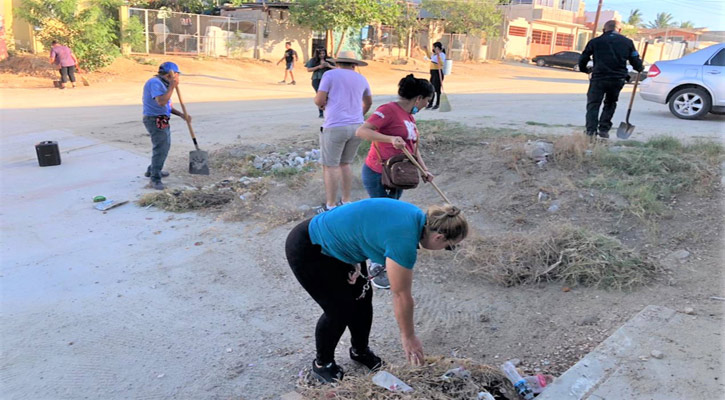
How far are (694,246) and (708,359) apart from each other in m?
1.87

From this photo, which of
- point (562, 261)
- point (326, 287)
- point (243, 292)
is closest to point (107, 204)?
point (243, 292)

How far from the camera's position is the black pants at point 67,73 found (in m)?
16.7

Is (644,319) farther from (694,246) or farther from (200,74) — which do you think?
(200,74)

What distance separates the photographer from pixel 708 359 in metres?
2.83

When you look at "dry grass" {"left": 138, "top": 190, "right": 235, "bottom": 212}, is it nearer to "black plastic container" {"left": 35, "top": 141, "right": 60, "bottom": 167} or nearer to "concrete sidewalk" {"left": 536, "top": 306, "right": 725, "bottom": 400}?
"black plastic container" {"left": 35, "top": 141, "right": 60, "bottom": 167}

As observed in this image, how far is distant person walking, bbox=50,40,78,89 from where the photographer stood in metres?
16.3

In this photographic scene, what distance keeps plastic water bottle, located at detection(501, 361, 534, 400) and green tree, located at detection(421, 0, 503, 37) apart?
3471 centimetres

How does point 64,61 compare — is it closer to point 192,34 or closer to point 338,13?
point 192,34

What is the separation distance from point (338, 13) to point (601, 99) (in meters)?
20.7

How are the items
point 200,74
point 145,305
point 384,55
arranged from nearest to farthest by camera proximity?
point 145,305
point 200,74
point 384,55

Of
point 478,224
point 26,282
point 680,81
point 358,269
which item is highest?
point 680,81

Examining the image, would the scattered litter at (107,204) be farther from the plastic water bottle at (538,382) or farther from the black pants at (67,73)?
the black pants at (67,73)

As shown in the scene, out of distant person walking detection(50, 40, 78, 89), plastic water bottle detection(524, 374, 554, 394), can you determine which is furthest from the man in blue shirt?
distant person walking detection(50, 40, 78, 89)

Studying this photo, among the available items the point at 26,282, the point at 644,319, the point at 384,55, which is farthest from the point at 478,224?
the point at 384,55
